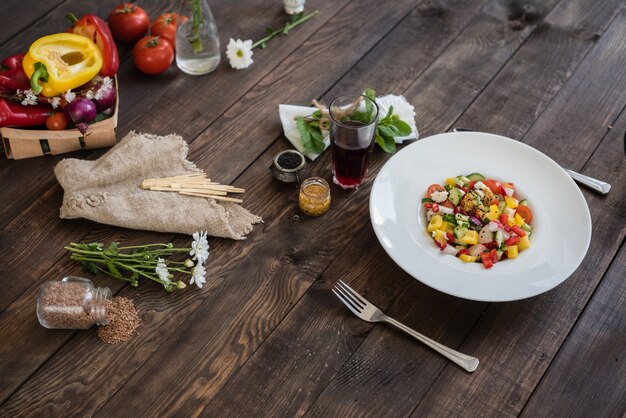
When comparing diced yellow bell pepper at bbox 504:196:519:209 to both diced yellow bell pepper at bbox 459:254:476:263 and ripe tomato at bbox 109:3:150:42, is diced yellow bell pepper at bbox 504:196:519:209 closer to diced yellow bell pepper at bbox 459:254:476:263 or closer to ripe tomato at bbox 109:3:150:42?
diced yellow bell pepper at bbox 459:254:476:263

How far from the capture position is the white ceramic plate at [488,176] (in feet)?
4.93

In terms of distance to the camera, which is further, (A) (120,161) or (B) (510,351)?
(A) (120,161)

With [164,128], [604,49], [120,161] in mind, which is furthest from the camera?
[604,49]

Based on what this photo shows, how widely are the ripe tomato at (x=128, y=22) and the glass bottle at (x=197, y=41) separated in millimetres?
181

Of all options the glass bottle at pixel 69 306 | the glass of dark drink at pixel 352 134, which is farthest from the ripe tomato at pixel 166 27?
the glass bottle at pixel 69 306

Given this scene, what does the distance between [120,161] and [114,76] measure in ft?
1.08

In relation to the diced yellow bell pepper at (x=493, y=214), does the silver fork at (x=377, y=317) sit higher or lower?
lower

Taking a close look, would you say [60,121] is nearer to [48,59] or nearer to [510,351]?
[48,59]

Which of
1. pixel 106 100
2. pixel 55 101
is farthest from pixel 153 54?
pixel 55 101

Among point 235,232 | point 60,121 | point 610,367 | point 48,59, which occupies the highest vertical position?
point 48,59

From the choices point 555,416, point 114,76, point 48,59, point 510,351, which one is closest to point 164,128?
point 114,76

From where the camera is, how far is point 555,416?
142 cm

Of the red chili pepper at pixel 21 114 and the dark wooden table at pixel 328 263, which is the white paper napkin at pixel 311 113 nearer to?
the dark wooden table at pixel 328 263

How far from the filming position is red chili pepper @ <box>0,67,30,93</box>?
1857 mm
